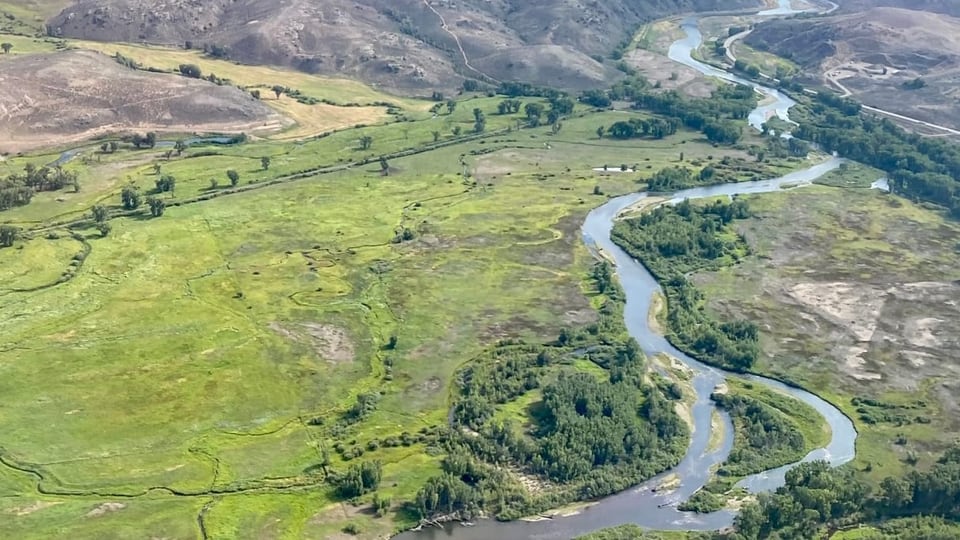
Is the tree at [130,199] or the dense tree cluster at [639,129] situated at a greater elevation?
the dense tree cluster at [639,129]

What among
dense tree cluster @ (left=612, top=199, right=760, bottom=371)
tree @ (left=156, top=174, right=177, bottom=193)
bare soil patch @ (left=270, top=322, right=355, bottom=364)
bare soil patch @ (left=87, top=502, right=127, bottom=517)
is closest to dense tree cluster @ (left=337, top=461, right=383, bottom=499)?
bare soil patch @ (left=87, top=502, right=127, bottom=517)

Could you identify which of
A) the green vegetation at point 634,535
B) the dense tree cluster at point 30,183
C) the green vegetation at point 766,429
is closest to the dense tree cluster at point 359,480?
the green vegetation at point 634,535

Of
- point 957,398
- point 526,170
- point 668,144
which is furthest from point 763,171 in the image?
point 957,398

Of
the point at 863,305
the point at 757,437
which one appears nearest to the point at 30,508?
the point at 757,437

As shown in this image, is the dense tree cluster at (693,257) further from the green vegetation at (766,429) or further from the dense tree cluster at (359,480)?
the dense tree cluster at (359,480)

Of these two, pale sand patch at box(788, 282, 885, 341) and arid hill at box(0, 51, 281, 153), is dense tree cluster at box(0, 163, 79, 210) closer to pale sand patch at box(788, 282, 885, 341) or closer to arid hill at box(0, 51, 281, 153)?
arid hill at box(0, 51, 281, 153)

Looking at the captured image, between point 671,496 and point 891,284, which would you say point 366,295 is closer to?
point 671,496
